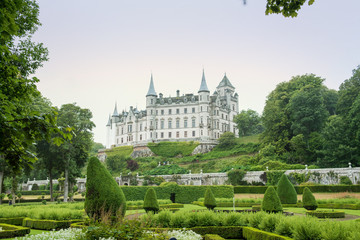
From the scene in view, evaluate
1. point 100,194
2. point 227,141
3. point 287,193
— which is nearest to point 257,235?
point 100,194

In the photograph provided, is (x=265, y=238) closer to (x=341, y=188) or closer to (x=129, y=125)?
(x=341, y=188)

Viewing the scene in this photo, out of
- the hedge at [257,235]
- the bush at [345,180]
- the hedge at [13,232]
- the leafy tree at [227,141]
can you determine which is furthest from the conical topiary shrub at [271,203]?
the leafy tree at [227,141]

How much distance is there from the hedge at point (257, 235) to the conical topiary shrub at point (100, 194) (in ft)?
14.9

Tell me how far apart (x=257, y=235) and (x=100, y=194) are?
579cm

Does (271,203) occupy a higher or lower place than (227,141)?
lower

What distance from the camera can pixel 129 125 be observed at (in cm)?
7375

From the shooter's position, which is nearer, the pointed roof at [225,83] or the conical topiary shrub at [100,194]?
the conical topiary shrub at [100,194]

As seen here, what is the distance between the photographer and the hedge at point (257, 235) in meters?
8.56

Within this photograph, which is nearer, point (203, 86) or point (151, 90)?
point (203, 86)

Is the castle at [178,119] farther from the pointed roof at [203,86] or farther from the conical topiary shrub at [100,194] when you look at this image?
the conical topiary shrub at [100,194]

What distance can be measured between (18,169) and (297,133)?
43.1 m

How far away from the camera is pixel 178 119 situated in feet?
228

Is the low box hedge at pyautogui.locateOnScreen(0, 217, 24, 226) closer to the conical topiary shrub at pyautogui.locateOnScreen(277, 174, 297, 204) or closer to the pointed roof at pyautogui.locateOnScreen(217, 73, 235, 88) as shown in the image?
the conical topiary shrub at pyautogui.locateOnScreen(277, 174, 297, 204)

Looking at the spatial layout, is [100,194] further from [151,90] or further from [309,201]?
[151,90]
